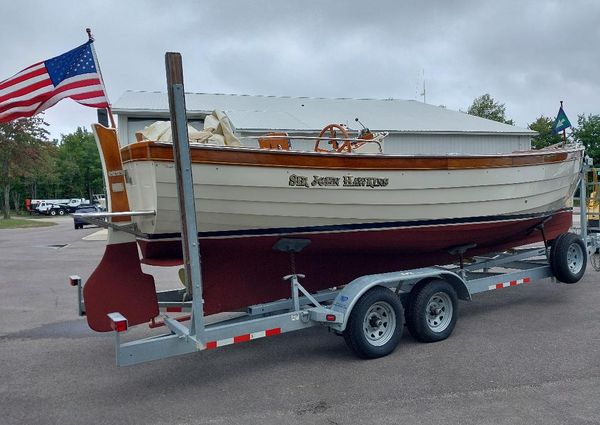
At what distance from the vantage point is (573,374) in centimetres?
461

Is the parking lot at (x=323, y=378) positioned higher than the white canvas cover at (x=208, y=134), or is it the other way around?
the white canvas cover at (x=208, y=134)

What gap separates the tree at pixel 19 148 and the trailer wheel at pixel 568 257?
124 feet

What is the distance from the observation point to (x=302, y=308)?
224 inches

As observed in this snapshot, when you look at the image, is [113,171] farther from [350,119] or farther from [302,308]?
[350,119]

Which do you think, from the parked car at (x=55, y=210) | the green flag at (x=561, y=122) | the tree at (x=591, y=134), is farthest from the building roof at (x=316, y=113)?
the parked car at (x=55, y=210)

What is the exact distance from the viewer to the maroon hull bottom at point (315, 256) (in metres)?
5.23

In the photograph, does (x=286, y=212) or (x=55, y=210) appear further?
(x=55, y=210)

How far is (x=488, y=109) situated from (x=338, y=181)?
47432 millimetres

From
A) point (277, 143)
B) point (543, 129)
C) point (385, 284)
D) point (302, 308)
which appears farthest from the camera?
point (543, 129)

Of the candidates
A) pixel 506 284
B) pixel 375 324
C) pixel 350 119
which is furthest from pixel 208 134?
pixel 350 119

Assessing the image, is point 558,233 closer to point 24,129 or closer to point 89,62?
point 89,62

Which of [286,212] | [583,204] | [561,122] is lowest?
[583,204]

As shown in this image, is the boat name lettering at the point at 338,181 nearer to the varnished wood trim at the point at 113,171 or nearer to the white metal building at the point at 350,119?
the varnished wood trim at the point at 113,171

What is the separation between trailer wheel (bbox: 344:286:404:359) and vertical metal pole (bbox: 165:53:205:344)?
1.49 m
